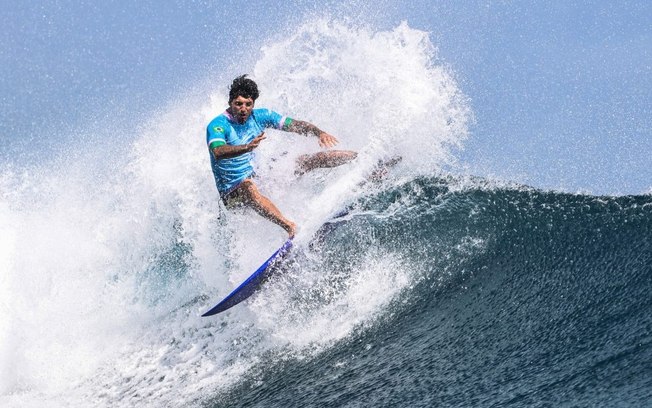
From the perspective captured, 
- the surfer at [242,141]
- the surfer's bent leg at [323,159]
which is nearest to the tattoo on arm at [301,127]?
the surfer at [242,141]

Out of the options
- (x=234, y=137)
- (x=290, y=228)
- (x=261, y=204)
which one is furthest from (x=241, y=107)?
(x=290, y=228)

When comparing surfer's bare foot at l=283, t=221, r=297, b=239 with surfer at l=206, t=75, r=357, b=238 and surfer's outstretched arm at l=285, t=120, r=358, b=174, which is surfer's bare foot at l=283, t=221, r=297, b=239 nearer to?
surfer at l=206, t=75, r=357, b=238

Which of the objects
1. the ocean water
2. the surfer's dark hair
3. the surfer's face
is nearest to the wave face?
the ocean water

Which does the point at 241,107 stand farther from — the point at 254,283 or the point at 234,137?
the point at 254,283

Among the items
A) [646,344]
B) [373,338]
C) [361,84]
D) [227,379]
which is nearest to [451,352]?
[373,338]

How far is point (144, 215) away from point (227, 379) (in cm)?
518

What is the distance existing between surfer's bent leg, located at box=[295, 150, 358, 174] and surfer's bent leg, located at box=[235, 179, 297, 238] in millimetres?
766

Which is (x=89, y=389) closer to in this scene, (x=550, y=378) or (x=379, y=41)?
(x=550, y=378)

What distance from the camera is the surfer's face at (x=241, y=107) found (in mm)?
7258

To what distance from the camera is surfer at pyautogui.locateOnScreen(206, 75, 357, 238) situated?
23.5 feet

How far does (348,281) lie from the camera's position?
7449 millimetres

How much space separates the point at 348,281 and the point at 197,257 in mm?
2217

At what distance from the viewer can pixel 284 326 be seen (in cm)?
692

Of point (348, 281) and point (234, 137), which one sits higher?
point (234, 137)
